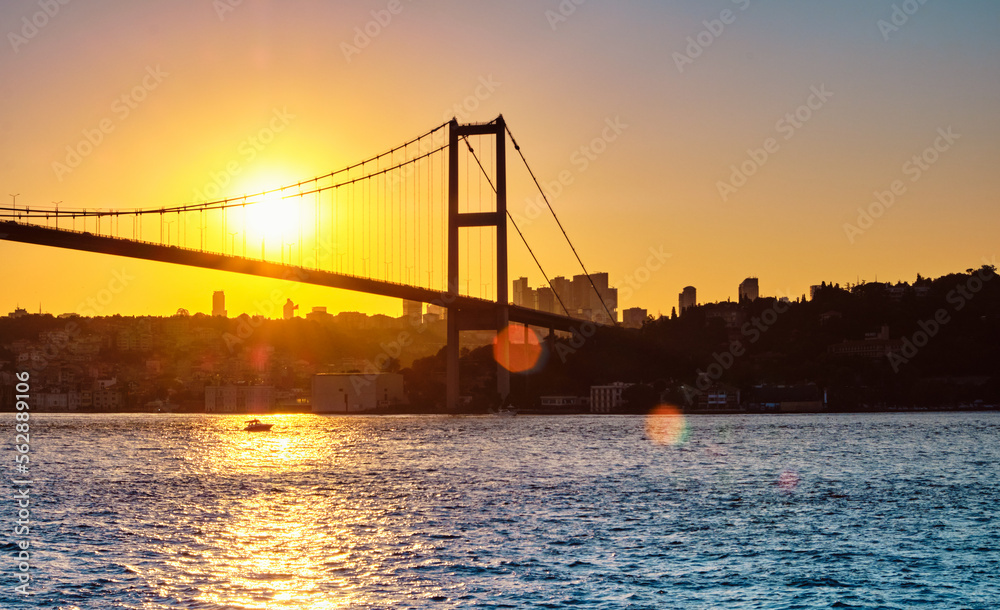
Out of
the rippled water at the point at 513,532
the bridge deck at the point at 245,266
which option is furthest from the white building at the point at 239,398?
the rippled water at the point at 513,532

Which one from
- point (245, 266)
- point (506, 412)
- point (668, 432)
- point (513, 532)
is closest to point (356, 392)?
point (506, 412)

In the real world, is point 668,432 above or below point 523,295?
below

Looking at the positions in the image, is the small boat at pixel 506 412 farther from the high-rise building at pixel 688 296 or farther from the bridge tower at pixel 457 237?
the high-rise building at pixel 688 296

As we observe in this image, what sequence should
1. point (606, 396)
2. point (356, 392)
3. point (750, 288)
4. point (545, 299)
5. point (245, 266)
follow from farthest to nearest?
point (750, 288) < point (545, 299) < point (356, 392) < point (606, 396) < point (245, 266)

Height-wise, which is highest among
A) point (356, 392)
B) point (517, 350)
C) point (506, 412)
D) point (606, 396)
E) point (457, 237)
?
point (457, 237)

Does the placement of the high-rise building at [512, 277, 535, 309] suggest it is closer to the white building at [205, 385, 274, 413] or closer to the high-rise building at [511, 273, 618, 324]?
the high-rise building at [511, 273, 618, 324]

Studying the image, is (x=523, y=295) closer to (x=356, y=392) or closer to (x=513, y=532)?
(x=356, y=392)

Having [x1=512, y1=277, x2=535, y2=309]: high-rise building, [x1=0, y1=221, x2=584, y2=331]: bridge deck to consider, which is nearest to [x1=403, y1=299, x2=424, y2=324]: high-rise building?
[x1=512, y1=277, x2=535, y2=309]: high-rise building
